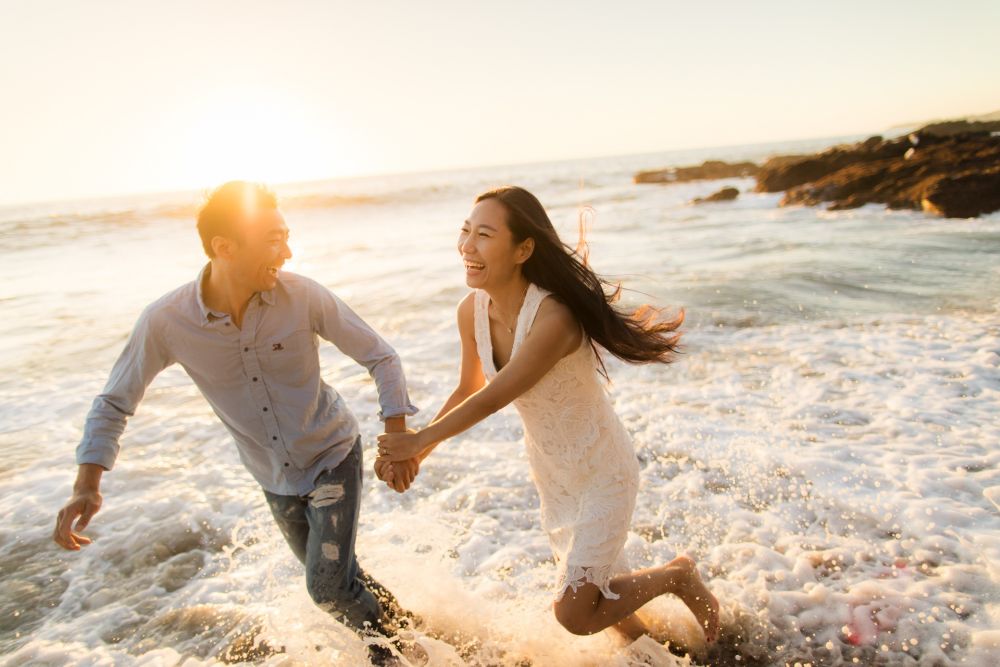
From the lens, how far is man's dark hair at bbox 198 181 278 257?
2.83 m

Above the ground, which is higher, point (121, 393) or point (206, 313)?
point (206, 313)

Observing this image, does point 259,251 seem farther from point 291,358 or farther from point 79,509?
point 79,509

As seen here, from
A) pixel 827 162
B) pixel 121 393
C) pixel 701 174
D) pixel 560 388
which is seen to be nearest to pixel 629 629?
pixel 560 388

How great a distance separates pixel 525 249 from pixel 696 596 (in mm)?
2057

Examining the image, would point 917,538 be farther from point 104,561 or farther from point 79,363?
point 79,363

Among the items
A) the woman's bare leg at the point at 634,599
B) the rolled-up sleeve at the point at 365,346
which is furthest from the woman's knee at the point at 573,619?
the rolled-up sleeve at the point at 365,346

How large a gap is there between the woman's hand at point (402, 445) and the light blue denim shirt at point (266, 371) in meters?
0.23

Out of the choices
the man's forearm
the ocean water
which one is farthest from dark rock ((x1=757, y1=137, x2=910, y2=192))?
the man's forearm

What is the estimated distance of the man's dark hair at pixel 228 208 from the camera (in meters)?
2.83

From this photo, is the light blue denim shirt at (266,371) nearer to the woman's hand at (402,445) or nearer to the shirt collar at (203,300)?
the shirt collar at (203,300)

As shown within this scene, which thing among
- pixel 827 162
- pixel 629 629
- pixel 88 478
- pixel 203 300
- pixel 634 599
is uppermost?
pixel 827 162

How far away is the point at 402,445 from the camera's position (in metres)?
2.87

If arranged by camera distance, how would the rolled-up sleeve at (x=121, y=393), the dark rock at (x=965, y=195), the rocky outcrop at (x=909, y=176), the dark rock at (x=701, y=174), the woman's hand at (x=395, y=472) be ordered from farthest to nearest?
the dark rock at (x=701, y=174) < the rocky outcrop at (x=909, y=176) < the dark rock at (x=965, y=195) < the woman's hand at (x=395, y=472) < the rolled-up sleeve at (x=121, y=393)

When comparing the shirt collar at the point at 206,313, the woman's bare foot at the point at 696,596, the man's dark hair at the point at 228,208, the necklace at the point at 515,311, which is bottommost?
the woman's bare foot at the point at 696,596
